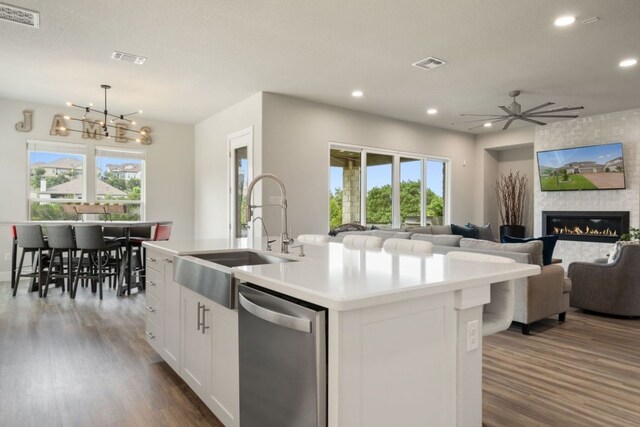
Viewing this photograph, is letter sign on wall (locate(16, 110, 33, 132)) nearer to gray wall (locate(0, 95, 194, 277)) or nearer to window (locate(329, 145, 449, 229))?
gray wall (locate(0, 95, 194, 277))

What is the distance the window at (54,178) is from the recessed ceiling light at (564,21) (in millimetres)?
7203

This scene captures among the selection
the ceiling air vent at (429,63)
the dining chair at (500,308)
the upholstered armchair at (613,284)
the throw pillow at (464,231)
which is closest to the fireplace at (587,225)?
the throw pillow at (464,231)

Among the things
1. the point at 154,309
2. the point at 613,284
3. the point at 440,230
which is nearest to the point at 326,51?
the point at 154,309

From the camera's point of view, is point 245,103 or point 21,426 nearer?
point 21,426

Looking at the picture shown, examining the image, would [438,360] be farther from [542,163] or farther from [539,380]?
[542,163]

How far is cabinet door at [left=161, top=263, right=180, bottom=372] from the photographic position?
247cm

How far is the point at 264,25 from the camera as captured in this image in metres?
3.61

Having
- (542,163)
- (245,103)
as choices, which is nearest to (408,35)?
(245,103)

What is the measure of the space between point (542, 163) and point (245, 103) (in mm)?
5895

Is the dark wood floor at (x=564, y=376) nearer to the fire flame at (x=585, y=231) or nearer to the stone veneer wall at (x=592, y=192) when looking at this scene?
the fire flame at (x=585, y=231)

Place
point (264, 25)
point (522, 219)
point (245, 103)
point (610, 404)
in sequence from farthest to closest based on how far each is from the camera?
point (522, 219) → point (245, 103) → point (264, 25) → point (610, 404)

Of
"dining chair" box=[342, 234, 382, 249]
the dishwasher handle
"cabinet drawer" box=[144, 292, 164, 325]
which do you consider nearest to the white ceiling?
"dining chair" box=[342, 234, 382, 249]

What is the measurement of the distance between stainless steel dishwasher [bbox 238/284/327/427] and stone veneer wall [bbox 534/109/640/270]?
7599 mm

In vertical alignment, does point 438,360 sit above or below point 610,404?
above
